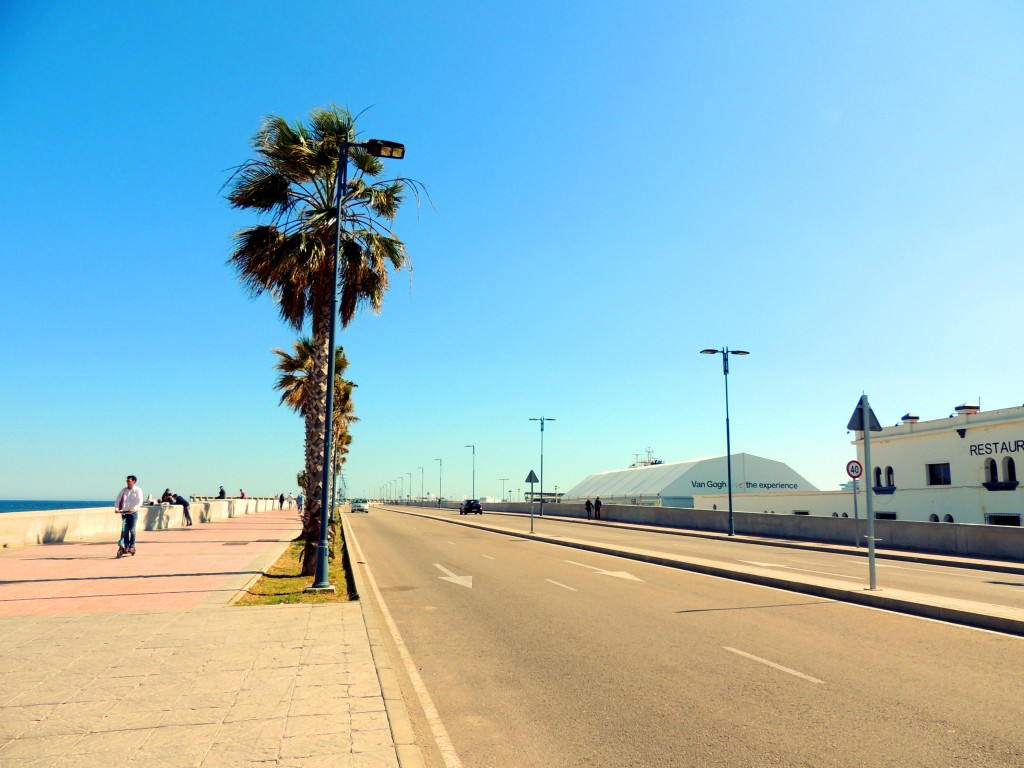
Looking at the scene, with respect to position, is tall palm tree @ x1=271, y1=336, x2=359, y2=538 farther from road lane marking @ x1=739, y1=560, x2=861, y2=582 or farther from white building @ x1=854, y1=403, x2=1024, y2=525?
white building @ x1=854, y1=403, x2=1024, y2=525

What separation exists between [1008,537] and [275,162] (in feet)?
76.7

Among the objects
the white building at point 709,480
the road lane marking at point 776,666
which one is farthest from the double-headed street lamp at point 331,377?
the white building at point 709,480

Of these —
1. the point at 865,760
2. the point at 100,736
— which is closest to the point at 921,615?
the point at 865,760

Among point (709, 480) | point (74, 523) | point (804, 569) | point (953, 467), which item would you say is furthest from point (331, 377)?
point (709, 480)

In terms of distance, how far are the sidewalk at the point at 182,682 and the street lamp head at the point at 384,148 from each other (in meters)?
8.35

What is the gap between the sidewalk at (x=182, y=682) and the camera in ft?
15.6

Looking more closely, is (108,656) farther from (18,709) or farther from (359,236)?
(359,236)

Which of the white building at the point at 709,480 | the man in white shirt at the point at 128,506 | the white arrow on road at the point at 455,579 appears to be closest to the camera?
the white arrow on road at the point at 455,579

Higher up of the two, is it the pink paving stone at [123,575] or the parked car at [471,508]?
the pink paving stone at [123,575]

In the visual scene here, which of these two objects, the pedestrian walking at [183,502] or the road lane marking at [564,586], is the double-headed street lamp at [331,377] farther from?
the pedestrian walking at [183,502]

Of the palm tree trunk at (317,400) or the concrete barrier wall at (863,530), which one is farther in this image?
the concrete barrier wall at (863,530)

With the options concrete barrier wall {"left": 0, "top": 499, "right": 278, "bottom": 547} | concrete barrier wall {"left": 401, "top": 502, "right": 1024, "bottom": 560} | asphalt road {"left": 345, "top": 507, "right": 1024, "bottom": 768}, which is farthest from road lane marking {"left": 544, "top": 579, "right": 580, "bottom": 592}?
concrete barrier wall {"left": 0, "top": 499, "right": 278, "bottom": 547}

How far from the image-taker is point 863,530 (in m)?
27.1

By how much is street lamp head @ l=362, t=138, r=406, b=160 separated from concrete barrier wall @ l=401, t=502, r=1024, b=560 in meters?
19.8
